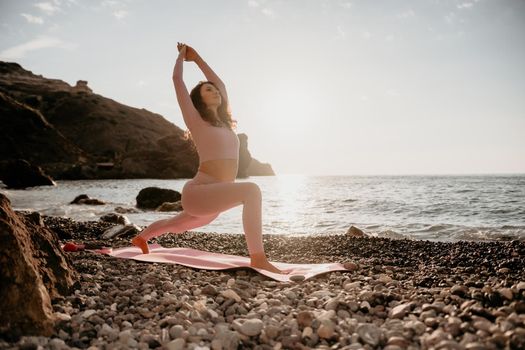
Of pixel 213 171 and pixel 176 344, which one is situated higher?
pixel 213 171

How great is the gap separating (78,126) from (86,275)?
110268 millimetres

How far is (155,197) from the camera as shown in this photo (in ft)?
72.1

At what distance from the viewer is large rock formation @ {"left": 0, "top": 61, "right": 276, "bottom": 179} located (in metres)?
66.4

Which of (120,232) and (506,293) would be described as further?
(120,232)

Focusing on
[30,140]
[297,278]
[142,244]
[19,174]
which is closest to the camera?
[297,278]

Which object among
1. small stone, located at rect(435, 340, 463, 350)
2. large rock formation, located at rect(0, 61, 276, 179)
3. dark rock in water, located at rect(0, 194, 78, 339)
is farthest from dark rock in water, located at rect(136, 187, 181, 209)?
large rock formation, located at rect(0, 61, 276, 179)

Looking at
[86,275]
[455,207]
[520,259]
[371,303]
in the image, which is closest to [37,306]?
[86,275]

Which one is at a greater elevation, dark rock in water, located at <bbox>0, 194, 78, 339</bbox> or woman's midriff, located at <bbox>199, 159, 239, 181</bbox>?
woman's midriff, located at <bbox>199, 159, 239, 181</bbox>

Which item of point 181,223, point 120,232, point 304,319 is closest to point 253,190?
point 181,223

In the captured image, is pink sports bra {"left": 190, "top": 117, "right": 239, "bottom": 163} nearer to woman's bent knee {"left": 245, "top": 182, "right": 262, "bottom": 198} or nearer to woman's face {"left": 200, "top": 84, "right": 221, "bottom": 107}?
woman's face {"left": 200, "top": 84, "right": 221, "bottom": 107}

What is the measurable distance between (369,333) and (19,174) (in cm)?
4490

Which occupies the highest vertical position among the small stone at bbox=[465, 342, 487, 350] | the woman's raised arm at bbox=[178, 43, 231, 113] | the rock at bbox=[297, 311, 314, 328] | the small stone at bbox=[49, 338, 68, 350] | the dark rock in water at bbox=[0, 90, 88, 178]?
the dark rock in water at bbox=[0, 90, 88, 178]

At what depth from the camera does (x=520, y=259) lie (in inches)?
252

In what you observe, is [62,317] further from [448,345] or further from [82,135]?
[82,135]
